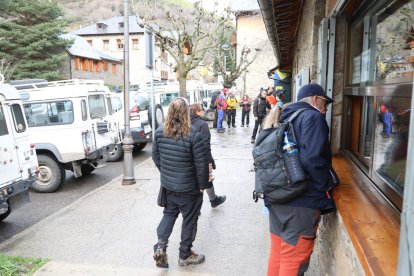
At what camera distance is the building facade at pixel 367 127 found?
195 centimetres

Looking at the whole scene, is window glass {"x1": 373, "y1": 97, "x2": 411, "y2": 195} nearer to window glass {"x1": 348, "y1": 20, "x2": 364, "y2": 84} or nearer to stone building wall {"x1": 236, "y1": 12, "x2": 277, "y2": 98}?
window glass {"x1": 348, "y1": 20, "x2": 364, "y2": 84}

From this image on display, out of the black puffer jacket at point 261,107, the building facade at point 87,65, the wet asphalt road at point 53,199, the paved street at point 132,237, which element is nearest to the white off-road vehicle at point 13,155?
the wet asphalt road at point 53,199

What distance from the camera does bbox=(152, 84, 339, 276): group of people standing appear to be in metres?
2.60

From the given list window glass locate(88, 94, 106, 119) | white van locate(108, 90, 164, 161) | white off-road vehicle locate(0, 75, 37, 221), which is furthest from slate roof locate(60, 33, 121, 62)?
white off-road vehicle locate(0, 75, 37, 221)

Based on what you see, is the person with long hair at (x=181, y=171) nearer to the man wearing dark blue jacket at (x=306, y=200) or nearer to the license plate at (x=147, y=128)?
the man wearing dark blue jacket at (x=306, y=200)

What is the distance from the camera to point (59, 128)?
777 centimetres

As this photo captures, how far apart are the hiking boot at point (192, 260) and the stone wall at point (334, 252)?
1.14 metres

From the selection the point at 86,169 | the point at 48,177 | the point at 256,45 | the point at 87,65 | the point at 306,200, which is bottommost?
the point at 86,169

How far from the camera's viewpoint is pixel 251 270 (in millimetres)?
3988

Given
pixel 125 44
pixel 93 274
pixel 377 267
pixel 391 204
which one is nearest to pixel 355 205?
pixel 391 204

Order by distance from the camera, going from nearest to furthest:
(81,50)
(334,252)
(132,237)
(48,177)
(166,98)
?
1. (334,252)
2. (132,237)
3. (48,177)
4. (166,98)
5. (81,50)

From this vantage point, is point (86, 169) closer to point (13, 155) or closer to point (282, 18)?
point (13, 155)

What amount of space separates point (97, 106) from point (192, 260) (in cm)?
549

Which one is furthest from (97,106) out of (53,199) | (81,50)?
(81,50)
